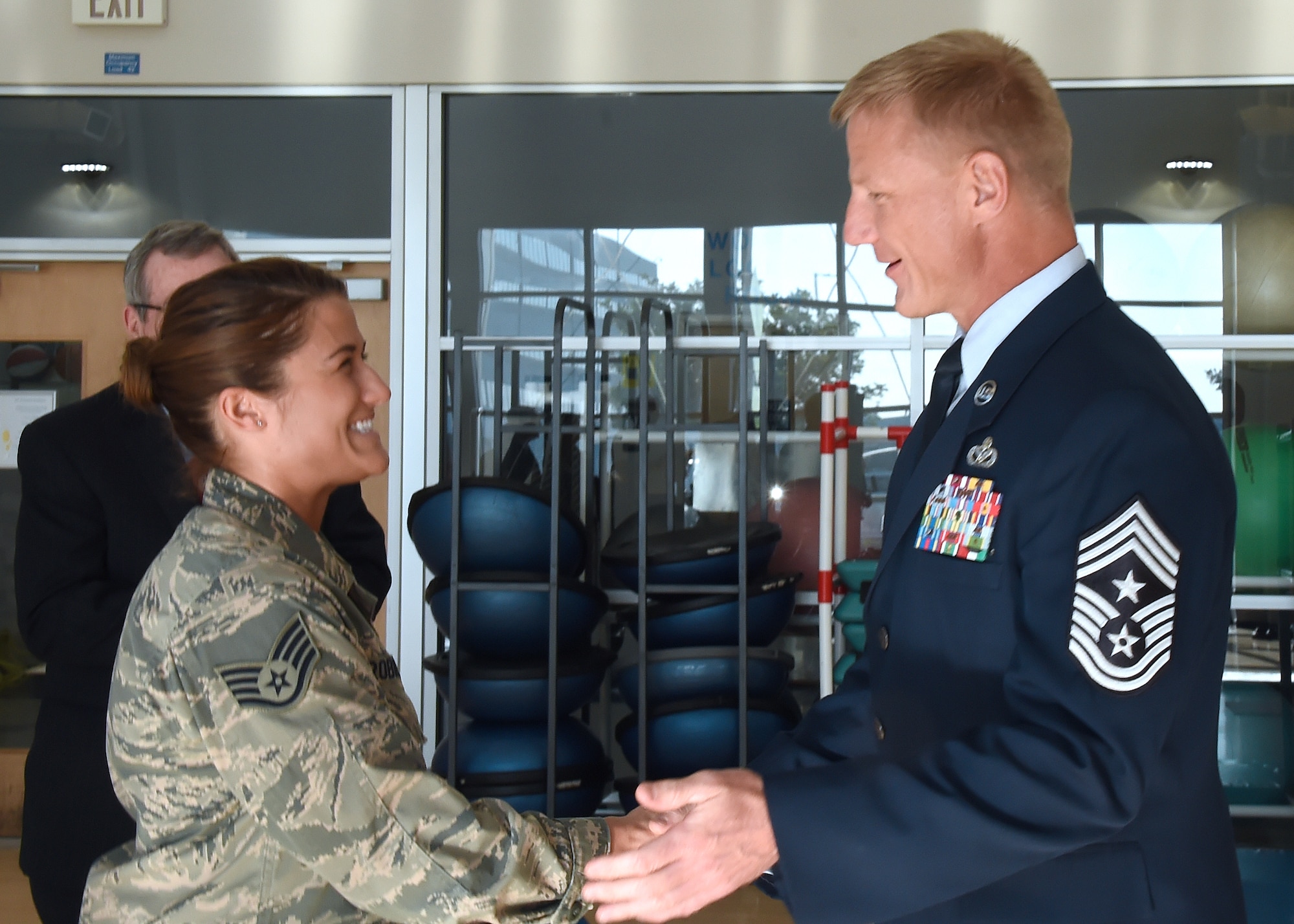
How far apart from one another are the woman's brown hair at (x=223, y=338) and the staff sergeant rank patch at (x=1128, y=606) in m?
1.00

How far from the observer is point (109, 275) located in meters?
4.38

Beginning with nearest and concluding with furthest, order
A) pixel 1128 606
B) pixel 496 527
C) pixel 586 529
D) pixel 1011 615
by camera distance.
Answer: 1. pixel 1128 606
2. pixel 1011 615
3. pixel 496 527
4. pixel 586 529

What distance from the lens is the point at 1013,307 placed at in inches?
48.1

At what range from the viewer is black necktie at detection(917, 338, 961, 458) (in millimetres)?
1358

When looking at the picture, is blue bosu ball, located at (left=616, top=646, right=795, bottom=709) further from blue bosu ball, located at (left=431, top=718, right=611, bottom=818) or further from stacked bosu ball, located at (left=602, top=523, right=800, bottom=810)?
blue bosu ball, located at (left=431, top=718, right=611, bottom=818)

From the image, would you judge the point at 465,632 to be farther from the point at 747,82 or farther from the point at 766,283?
the point at 747,82

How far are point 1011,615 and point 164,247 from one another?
1.70 metres

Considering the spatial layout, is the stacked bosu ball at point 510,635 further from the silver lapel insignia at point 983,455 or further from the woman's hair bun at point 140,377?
the silver lapel insignia at point 983,455

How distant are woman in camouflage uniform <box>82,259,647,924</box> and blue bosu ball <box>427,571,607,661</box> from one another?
2.15 meters

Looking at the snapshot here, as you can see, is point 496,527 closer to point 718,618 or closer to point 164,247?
point 718,618

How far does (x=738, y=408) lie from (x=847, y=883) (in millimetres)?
3177

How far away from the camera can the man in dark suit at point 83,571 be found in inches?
74.0

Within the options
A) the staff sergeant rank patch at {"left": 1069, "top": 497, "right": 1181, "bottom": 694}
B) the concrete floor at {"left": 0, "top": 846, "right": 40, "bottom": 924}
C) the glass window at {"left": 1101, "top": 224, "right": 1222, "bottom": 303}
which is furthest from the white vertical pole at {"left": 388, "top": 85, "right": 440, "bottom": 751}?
the staff sergeant rank patch at {"left": 1069, "top": 497, "right": 1181, "bottom": 694}

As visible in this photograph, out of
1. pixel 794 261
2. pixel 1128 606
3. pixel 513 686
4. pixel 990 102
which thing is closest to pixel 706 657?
pixel 513 686
